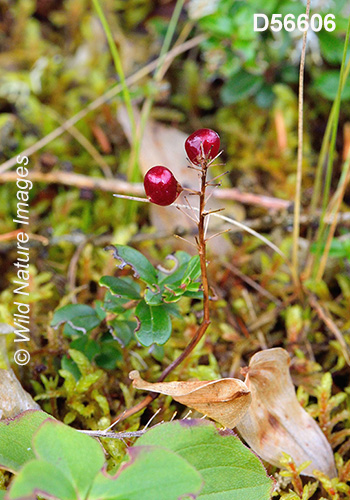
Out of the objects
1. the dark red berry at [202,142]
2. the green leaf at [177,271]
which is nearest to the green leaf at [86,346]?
the green leaf at [177,271]

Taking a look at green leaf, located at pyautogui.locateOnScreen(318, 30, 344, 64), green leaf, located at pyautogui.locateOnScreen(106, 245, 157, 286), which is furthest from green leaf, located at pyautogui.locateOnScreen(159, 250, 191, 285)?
green leaf, located at pyautogui.locateOnScreen(318, 30, 344, 64)

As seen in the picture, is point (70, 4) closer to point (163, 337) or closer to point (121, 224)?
point (121, 224)

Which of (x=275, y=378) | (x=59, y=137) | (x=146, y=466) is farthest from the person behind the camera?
(x=59, y=137)

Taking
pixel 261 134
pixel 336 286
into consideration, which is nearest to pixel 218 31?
pixel 261 134

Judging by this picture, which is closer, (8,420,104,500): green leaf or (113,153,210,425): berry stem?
(8,420,104,500): green leaf

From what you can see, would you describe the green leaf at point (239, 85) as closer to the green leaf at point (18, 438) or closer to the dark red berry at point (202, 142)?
the dark red berry at point (202, 142)

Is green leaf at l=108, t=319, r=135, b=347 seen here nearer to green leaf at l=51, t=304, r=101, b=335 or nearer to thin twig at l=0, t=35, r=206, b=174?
green leaf at l=51, t=304, r=101, b=335

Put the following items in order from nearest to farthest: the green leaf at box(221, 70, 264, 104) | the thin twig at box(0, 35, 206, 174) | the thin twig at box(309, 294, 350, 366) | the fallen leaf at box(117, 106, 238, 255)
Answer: the thin twig at box(309, 294, 350, 366) → the fallen leaf at box(117, 106, 238, 255) → the thin twig at box(0, 35, 206, 174) → the green leaf at box(221, 70, 264, 104)
